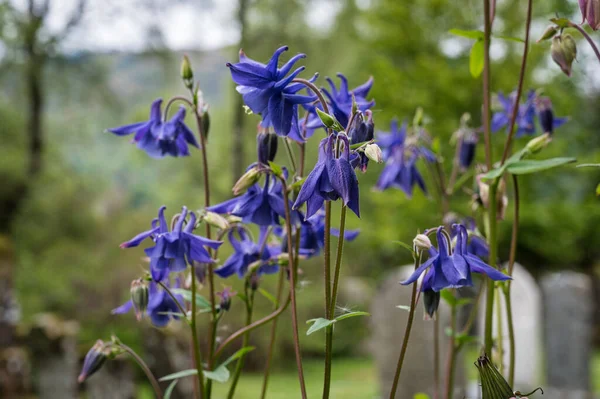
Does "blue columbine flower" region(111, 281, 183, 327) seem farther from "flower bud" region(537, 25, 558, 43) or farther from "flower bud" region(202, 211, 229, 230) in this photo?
"flower bud" region(537, 25, 558, 43)

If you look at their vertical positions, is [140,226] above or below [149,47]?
below

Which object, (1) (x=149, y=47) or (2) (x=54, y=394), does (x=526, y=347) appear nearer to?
(2) (x=54, y=394)

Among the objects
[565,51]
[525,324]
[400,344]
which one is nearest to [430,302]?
[565,51]

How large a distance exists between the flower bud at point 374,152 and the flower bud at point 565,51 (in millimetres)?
454

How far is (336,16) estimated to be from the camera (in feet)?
34.9

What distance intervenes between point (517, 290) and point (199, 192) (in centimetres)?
671

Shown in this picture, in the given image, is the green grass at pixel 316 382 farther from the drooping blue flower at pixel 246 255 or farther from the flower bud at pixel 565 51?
the flower bud at pixel 565 51

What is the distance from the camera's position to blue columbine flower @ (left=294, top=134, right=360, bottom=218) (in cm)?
75

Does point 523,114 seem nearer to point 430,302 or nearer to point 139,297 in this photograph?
point 430,302

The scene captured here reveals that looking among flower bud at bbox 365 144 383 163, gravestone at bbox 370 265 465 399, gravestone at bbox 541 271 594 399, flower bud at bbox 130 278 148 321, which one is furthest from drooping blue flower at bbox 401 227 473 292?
gravestone at bbox 541 271 594 399

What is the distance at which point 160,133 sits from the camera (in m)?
1.11

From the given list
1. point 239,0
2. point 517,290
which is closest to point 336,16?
point 239,0

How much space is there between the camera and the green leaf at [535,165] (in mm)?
900

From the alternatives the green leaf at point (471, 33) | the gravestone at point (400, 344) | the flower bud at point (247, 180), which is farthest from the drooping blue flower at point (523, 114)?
the gravestone at point (400, 344)
